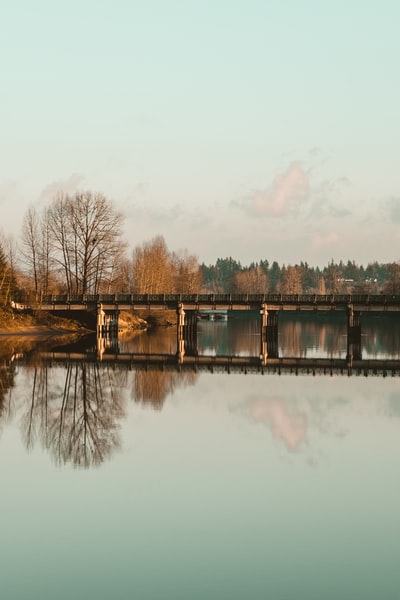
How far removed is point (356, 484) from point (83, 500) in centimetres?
679

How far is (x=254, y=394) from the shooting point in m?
41.4

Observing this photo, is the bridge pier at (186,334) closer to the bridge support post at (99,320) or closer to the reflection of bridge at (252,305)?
the reflection of bridge at (252,305)

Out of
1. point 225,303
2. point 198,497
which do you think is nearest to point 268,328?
point 225,303

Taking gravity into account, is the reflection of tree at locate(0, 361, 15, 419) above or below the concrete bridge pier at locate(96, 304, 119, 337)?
below

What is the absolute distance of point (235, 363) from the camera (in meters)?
60.9

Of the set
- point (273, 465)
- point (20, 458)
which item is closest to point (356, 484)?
point (273, 465)

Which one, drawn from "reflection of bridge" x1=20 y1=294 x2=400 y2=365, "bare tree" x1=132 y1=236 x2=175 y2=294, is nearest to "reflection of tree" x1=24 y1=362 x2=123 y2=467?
"reflection of bridge" x1=20 y1=294 x2=400 y2=365

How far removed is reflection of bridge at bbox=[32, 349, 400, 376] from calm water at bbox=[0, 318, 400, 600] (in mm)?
15988

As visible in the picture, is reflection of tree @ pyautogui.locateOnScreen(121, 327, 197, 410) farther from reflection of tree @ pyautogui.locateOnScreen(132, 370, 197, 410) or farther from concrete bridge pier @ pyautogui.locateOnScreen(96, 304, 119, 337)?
concrete bridge pier @ pyautogui.locateOnScreen(96, 304, 119, 337)

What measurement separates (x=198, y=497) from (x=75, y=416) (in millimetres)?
14204

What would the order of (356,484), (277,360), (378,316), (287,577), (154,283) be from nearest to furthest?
(287,577)
(356,484)
(277,360)
(154,283)
(378,316)

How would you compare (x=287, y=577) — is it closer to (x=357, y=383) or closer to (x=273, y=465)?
(x=273, y=465)

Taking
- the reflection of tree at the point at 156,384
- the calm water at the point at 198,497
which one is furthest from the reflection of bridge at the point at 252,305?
the calm water at the point at 198,497

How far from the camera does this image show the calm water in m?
14.2
